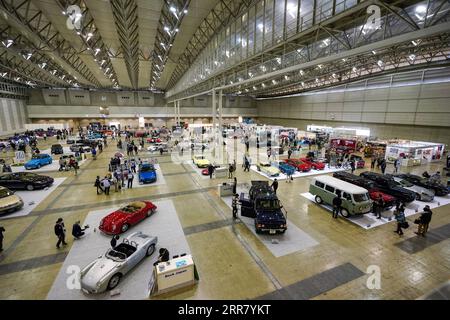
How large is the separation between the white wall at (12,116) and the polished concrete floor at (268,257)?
4265 centimetres

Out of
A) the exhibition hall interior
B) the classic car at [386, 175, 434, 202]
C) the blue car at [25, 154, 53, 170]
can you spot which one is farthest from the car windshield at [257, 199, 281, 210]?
the blue car at [25, 154, 53, 170]

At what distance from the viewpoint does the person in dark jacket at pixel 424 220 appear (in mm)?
A: 8938

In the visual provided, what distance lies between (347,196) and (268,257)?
5.69 meters

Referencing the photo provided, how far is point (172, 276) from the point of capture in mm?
6250

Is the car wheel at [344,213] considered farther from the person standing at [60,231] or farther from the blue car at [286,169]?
the person standing at [60,231]

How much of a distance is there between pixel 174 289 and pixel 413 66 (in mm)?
38932

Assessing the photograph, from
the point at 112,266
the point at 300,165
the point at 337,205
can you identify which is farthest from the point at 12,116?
the point at 337,205

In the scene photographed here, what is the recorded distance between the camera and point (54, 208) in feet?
40.2

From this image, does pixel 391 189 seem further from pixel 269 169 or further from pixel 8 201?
pixel 8 201

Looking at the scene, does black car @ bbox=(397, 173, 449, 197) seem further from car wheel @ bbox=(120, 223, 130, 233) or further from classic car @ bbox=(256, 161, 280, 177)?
car wheel @ bbox=(120, 223, 130, 233)

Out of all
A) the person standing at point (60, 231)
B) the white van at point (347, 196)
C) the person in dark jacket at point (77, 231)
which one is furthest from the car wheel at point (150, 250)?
the white van at point (347, 196)

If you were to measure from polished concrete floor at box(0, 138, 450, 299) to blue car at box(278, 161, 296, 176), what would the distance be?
535 cm
